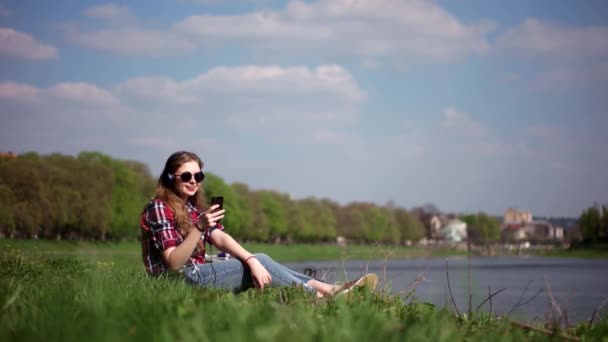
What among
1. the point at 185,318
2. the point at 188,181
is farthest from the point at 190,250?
the point at 185,318

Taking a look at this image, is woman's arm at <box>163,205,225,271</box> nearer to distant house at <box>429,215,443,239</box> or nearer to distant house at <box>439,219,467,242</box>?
distant house at <box>429,215,443,239</box>

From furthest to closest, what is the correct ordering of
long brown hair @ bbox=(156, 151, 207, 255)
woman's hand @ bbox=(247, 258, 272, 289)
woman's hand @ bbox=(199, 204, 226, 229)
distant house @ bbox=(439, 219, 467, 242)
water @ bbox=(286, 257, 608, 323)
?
distant house @ bbox=(439, 219, 467, 242)
water @ bbox=(286, 257, 608, 323)
long brown hair @ bbox=(156, 151, 207, 255)
woman's hand @ bbox=(247, 258, 272, 289)
woman's hand @ bbox=(199, 204, 226, 229)

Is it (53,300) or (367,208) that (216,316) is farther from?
(367,208)

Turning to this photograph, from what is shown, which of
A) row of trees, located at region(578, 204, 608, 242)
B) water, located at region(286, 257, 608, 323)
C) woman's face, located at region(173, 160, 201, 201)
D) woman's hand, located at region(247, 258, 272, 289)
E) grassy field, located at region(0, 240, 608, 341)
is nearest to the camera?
grassy field, located at region(0, 240, 608, 341)

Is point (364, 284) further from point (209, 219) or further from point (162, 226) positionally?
point (162, 226)

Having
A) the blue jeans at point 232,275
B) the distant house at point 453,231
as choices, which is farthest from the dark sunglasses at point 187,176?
the distant house at point 453,231

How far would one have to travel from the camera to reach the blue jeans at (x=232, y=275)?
629cm

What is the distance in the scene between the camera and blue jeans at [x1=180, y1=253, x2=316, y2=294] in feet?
20.6

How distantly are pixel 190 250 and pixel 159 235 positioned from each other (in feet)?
1.36

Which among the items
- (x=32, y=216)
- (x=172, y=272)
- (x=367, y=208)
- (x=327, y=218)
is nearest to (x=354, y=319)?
(x=172, y=272)

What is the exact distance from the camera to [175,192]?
661cm

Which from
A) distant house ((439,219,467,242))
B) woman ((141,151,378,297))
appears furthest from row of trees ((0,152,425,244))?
distant house ((439,219,467,242))

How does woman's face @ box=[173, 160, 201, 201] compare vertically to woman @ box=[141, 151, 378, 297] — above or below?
above

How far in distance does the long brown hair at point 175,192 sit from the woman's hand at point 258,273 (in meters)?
0.54
